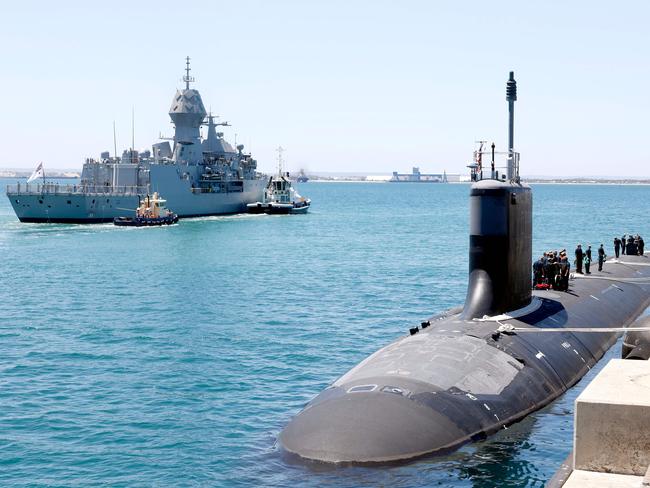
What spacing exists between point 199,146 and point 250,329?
88.3m

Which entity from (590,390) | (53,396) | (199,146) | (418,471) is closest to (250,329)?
(53,396)

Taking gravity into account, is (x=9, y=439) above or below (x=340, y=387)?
below

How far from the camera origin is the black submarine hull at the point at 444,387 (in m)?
17.1

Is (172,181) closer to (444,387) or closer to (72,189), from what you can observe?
(72,189)

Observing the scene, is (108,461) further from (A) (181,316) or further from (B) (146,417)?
(A) (181,316)

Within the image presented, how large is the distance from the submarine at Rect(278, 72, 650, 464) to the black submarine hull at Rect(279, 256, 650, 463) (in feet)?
0.09

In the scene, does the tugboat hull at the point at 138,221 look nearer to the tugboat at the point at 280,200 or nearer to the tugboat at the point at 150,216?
the tugboat at the point at 150,216

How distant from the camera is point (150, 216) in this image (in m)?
100

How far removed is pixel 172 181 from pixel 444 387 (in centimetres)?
9485

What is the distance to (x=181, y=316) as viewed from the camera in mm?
41438

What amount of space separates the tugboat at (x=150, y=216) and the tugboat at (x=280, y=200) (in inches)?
1001

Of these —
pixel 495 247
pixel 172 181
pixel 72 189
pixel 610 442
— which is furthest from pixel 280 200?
pixel 610 442

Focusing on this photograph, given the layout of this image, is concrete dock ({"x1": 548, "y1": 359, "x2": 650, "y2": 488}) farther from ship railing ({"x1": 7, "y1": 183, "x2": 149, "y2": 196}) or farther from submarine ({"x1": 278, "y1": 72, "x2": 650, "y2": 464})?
ship railing ({"x1": 7, "y1": 183, "x2": 149, "y2": 196})

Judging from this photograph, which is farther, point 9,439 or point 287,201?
point 287,201
